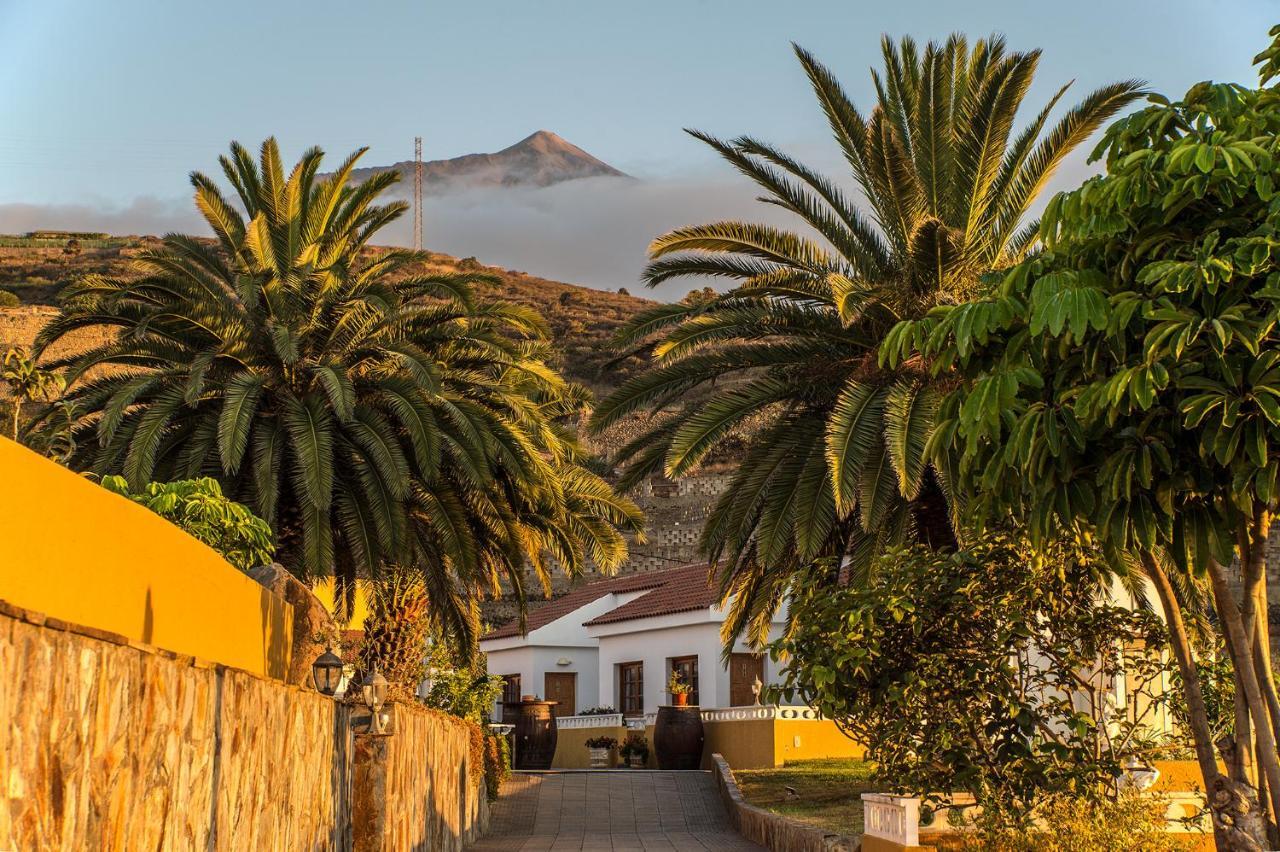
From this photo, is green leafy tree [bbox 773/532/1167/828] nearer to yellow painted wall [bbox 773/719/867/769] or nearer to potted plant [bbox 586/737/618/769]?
yellow painted wall [bbox 773/719/867/769]

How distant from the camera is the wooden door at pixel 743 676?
108 ft

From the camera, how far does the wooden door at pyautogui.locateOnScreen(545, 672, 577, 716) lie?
3909cm

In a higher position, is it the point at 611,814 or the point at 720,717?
the point at 720,717

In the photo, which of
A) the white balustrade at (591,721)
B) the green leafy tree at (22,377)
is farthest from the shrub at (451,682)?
the green leafy tree at (22,377)

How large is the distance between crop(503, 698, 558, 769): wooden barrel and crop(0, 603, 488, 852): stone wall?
71.4 ft

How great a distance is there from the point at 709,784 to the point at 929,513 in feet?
34.5

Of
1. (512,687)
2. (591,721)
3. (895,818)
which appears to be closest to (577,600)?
(512,687)

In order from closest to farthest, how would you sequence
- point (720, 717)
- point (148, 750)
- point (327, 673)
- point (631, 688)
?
point (148, 750), point (327, 673), point (720, 717), point (631, 688)

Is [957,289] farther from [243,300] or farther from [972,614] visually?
[243,300]

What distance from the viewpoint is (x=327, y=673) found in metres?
10.3

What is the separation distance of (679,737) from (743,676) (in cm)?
436

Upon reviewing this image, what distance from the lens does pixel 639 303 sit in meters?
103

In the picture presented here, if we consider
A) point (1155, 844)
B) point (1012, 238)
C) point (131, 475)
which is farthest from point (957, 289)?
point (131, 475)

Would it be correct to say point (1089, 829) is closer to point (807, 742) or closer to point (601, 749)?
point (807, 742)
